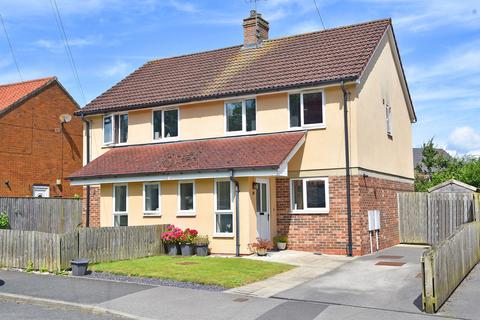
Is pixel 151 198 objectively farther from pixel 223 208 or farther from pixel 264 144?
pixel 264 144

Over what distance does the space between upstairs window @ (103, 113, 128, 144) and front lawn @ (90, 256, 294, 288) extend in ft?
26.1

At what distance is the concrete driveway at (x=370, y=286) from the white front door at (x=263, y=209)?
A: 3.30m

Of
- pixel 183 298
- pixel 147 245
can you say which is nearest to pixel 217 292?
pixel 183 298

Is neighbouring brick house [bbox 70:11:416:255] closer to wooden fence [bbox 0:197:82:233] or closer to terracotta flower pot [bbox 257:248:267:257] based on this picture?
terracotta flower pot [bbox 257:248:267:257]

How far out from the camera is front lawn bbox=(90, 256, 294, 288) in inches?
495

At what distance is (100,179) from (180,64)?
7654 mm

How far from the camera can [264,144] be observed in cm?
1836

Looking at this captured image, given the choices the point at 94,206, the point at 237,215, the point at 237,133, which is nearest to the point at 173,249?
the point at 237,215

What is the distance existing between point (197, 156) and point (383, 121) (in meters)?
7.43

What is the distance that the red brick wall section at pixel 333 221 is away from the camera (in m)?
17.3

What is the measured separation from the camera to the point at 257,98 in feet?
64.0

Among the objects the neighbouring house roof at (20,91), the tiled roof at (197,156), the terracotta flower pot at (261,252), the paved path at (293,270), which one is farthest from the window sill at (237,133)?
the neighbouring house roof at (20,91)

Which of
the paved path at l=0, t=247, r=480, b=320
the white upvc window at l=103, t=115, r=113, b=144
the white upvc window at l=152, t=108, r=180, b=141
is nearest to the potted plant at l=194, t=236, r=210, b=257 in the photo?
the paved path at l=0, t=247, r=480, b=320

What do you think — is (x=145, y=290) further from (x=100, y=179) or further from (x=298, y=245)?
(x=100, y=179)
